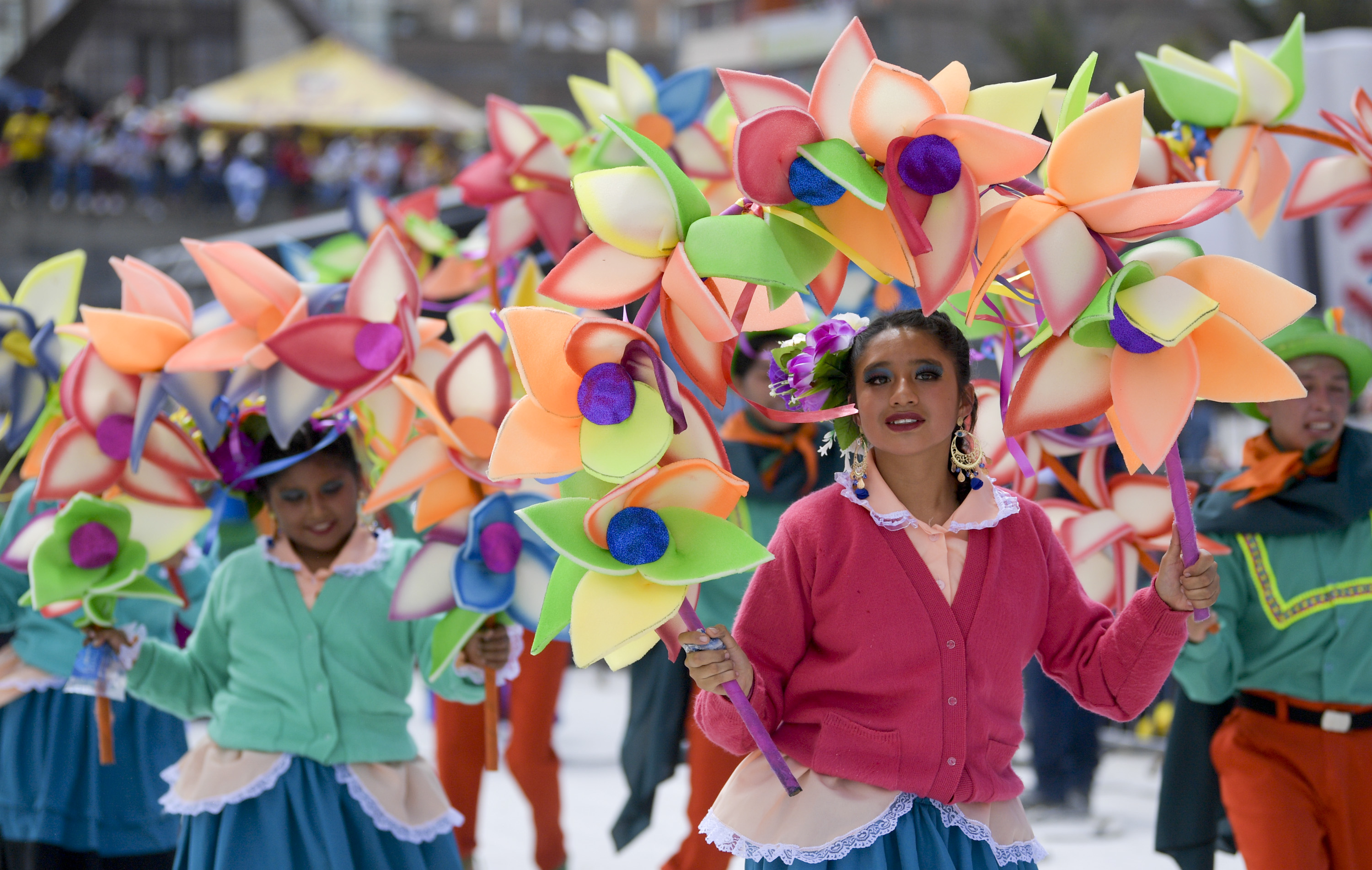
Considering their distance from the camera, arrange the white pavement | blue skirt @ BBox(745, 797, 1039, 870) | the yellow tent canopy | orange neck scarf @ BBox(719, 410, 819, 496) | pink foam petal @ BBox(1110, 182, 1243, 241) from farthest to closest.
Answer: the yellow tent canopy < the white pavement < orange neck scarf @ BBox(719, 410, 819, 496) < blue skirt @ BBox(745, 797, 1039, 870) < pink foam petal @ BBox(1110, 182, 1243, 241)

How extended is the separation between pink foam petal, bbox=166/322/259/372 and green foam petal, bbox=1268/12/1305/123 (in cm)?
217

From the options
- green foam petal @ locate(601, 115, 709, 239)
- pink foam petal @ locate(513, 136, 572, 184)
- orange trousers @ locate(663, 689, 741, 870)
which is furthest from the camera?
pink foam petal @ locate(513, 136, 572, 184)

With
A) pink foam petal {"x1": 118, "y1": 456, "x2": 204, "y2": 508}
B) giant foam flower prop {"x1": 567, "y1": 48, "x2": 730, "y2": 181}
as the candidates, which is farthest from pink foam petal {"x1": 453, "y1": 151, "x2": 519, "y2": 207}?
pink foam petal {"x1": 118, "y1": 456, "x2": 204, "y2": 508}

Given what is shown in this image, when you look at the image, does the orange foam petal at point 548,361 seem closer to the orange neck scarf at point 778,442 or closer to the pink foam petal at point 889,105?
the pink foam petal at point 889,105

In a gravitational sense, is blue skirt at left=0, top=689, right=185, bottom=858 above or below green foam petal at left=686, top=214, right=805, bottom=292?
below

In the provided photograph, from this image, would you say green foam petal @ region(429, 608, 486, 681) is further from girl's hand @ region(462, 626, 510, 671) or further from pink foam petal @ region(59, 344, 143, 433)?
pink foam petal @ region(59, 344, 143, 433)

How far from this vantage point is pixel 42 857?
10.8 ft

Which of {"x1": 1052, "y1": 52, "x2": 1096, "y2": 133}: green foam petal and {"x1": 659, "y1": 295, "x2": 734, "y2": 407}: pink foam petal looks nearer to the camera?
{"x1": 1052, "y1": 52, "x2": 1096, "y2": 133}: green foam petal

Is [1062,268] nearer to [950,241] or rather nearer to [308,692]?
[950,241]

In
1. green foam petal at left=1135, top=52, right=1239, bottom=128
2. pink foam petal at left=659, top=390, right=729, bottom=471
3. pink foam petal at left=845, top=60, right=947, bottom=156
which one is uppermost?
green foam petal at left=1135, top=52, right=1239, bottom=128

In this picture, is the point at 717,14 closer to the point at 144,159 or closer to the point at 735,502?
the point at 144,159

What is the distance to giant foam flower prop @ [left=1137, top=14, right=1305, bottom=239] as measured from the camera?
2859 millimetres

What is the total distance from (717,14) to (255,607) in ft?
103

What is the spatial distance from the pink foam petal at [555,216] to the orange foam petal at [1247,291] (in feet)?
7.95
